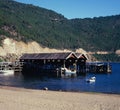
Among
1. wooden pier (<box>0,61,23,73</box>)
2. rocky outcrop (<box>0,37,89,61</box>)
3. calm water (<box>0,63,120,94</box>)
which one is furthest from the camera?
rocky outcrop (<box>0,37,89,61</box>)

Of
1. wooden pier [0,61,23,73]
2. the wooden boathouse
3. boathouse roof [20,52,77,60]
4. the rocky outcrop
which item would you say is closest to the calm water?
the wooden boathouse

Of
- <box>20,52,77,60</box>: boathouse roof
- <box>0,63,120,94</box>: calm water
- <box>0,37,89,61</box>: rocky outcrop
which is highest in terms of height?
<box>0,37,89,61</box>: rocky outcrop

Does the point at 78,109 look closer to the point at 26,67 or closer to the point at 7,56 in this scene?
the point at 26,67

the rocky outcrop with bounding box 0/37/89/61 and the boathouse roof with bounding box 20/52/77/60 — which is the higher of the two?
the rocky outcrop with bounding box 0/37/89/61

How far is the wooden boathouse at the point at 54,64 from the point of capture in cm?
9038

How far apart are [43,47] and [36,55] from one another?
93304mm

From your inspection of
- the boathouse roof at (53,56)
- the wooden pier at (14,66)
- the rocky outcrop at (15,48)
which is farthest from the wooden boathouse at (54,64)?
the rocky outcrop at (15,48)

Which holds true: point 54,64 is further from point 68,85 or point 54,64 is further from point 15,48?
point 15,48

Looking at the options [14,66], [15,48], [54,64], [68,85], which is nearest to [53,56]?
[54,64]

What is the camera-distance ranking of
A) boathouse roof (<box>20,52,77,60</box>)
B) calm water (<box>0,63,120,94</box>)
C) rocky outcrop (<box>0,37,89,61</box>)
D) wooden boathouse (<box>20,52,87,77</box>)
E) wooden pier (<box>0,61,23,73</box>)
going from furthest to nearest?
rocky outcrop (<box>0,37,89,61</box>) → wooden pier (<box>0,61,23,73</box>) → wooden boathouse (<box>20,52,87,77</box>) → boathouse roof (<box>20,52,77,60</box>) → calm water (<box>0,63,120,94</box>)

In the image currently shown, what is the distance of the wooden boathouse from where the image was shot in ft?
297

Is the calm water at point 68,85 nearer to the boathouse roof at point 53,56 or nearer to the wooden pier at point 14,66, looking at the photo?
the boathouse roof at point 53,56

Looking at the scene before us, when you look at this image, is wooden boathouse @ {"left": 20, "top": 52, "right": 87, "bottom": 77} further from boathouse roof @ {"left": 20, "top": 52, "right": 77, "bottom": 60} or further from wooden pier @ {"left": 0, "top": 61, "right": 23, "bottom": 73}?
wooden pier @ {"left": 0, "top": 61, "right": 23, "bottom": 73}

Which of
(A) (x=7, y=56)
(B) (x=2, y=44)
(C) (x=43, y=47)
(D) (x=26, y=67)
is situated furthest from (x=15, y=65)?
(C) (x=43, y=47)
